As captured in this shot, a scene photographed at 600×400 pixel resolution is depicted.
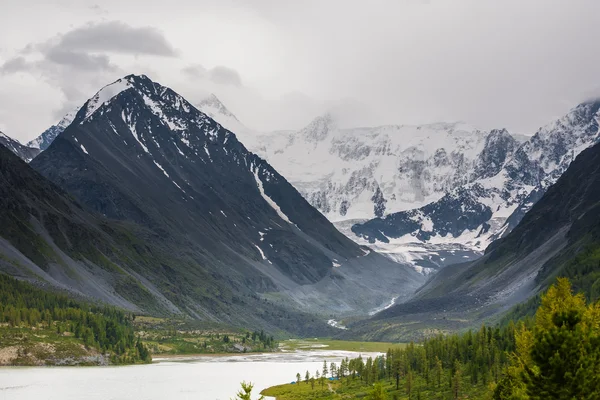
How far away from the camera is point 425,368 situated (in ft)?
492

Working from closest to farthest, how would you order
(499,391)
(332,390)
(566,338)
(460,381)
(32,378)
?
1. (566,338)
2. (499,391)
3. (460,381)
4. (332,390)
5. (32,378)

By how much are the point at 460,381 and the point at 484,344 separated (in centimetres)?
1995

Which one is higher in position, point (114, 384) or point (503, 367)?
point (503, 367)

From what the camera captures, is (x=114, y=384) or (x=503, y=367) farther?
(x=114, y=384)

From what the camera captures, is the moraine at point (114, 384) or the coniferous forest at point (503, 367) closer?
the coniferous forest at point (503, 367)

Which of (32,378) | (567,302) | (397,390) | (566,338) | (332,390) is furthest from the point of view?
(32,378)

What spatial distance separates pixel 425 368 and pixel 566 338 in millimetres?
90404

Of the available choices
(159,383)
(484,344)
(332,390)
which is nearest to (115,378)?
(159,383)

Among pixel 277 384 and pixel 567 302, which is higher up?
pixel 567 302

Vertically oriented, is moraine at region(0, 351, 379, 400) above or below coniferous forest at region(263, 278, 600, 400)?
below

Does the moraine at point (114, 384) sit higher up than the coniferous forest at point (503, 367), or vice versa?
the coniferous forest at point (503, 367)

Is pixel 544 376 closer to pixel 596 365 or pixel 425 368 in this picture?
pixel 596 365

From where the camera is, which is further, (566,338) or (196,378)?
(196,378)

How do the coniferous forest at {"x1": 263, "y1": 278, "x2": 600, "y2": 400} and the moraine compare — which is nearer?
the coniferous forest at {"x1": 263, "y1": 278, "x2": 600, "y2": 400}
